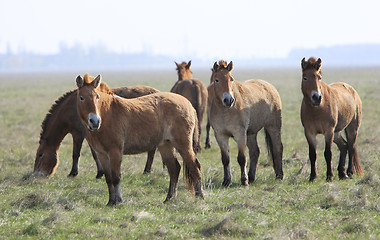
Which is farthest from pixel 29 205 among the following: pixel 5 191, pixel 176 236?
pixel 176 236

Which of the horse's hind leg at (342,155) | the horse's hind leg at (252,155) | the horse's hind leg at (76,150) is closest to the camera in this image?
the horse's hind leg at (342,155)

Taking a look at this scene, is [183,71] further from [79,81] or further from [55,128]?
[79,81]

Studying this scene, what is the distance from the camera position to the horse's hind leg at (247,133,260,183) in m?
9.33

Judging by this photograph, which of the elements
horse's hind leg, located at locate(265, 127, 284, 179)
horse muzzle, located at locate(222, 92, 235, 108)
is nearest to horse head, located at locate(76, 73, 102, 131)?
horse muzzle, located at locate(222, 92, 235, 108)

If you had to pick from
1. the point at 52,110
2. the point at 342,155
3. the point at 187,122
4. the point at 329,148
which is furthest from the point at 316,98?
the point at 52,110

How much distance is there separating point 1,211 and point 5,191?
1.48m

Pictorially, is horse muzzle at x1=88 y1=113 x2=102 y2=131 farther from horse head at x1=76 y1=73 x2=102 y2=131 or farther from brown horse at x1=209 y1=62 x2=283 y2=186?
brown horse at x1=209 y1=62 x2=283 y2=186

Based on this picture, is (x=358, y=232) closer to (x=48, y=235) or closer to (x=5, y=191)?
(x=48, y=235)

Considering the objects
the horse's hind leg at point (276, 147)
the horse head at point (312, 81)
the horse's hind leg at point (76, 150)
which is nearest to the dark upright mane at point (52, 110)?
the horse's hind leg at point (76, 150)

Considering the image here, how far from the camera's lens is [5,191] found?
8.73 m

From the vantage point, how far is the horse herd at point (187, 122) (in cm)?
720

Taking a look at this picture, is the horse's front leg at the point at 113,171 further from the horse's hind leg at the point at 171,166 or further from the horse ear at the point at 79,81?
the horse ear at the point at 79,81

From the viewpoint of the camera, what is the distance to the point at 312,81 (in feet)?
28.0

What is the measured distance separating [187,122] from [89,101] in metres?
1.62
